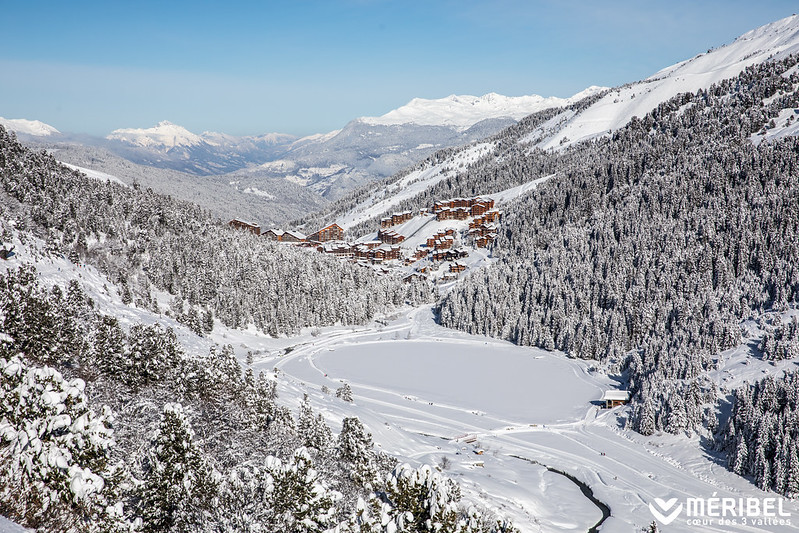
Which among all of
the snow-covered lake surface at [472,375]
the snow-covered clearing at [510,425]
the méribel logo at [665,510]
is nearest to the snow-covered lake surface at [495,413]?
the snow-covered clearing at [510,425]

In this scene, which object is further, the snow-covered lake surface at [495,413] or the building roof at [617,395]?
the building roof at [617,395]

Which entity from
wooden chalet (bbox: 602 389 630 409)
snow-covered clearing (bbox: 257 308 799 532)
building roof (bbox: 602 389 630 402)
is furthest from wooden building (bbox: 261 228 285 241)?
wooden chalet (bbox: 602 389 630 409)

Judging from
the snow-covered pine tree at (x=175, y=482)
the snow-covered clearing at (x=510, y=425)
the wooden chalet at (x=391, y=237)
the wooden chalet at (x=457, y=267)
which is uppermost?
the wooden chalet at (x=391, y=237)

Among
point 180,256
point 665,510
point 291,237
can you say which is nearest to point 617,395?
point 665,510

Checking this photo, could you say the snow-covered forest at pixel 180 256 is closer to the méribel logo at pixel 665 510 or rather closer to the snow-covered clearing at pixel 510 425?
the snow-covered clearing at pixel 510 425

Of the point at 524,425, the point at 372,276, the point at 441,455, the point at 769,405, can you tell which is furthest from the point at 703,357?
the point at 372,276

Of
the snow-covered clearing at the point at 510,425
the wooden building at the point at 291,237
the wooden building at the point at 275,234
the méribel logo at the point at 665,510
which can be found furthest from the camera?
the wooden building at the point at 291,237
